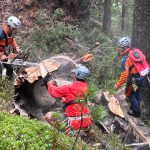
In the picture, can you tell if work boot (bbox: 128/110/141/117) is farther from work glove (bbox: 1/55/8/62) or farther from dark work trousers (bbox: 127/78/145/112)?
work glove (bbox: 1/55/8/62)

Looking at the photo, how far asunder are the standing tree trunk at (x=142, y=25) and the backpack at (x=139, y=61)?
602 mm

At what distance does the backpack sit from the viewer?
30.8 feet

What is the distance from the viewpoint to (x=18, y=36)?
14.2 meters

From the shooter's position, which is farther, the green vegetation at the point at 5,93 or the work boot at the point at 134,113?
the work boot at the point at 134,113

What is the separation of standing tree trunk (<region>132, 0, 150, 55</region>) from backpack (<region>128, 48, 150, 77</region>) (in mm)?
602

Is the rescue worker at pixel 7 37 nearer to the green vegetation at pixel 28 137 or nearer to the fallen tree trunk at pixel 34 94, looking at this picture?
the fallen tree trunk at pixel 34 94

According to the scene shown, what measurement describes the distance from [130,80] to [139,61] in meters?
0.64

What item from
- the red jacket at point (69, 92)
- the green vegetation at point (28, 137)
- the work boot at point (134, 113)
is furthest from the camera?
the work boot at point (134, 113)

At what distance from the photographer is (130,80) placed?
9.79 m

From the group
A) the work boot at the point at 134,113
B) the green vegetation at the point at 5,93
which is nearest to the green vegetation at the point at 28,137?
the green vegetation at the point at 5,93

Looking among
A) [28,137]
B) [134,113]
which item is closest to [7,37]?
[134,113]

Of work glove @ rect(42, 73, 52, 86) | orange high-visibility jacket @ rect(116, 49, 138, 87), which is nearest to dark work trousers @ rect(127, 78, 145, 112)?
orange high-visibility jacket @ rect(116, 49, 138, 87)

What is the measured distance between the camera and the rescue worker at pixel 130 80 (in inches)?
374

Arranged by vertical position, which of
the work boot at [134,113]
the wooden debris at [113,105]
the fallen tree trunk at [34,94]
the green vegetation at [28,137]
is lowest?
the work boot at [134,113]
